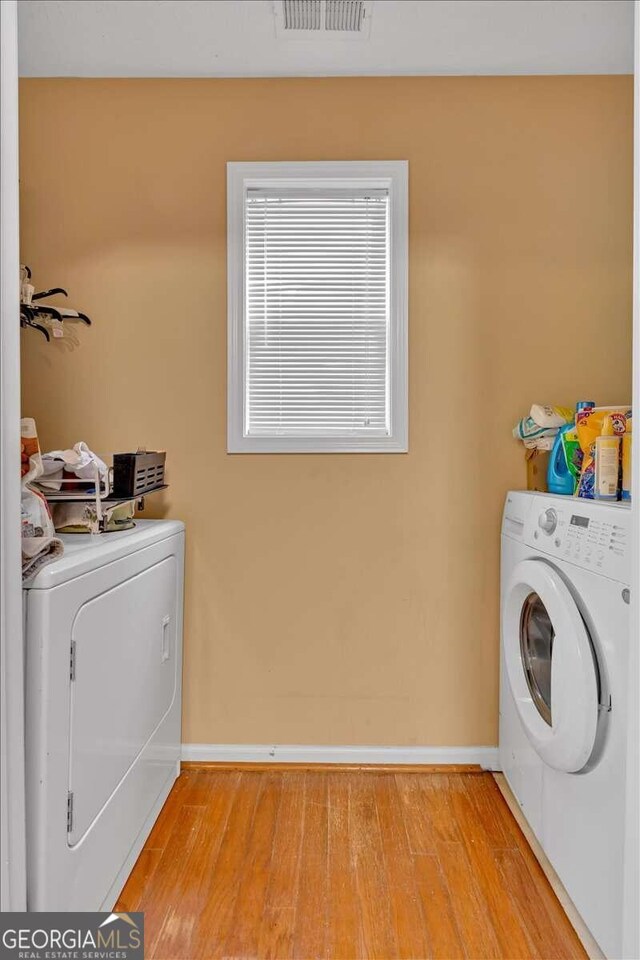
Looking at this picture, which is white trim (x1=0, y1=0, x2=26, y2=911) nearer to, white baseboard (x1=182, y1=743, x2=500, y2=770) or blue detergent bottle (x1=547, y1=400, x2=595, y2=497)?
white baseboard (x1=182, y1=743, x2=500, y2=770)

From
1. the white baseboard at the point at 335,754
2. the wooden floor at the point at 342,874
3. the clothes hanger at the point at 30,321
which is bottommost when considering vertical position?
the wooden floor at the point at 342,874

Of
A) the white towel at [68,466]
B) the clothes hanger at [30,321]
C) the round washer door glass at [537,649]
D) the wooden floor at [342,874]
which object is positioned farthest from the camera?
the clothes hanger at [30,321]

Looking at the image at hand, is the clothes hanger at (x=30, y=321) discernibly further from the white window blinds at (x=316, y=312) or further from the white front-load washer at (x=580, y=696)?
the white front-load washer at (x=580, y=696)

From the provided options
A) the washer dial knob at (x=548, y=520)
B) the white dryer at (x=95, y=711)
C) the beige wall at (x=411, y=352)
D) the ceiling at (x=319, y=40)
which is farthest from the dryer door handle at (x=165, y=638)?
the ceiling at (x=319, y=40)

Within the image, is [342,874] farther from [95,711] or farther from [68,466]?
[68,466]

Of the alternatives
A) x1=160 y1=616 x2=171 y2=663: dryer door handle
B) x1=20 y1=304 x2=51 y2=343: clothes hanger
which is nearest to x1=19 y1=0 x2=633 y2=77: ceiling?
x1=20 y1=304 x2=51 y2=343: clothes hanger

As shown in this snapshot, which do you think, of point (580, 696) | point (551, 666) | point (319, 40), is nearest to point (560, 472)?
point (551, 666)

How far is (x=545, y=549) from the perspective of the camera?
5.59 ft

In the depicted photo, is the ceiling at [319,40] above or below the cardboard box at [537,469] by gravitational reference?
above

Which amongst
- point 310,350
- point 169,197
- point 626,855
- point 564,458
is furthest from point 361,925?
point 169,197

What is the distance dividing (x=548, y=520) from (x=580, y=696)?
0.53 metres

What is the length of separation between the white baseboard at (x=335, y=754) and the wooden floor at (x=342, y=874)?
0.24ft

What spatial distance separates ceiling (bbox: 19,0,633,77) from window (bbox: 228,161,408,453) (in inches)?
14.1

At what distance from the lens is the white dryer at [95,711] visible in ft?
3.63
